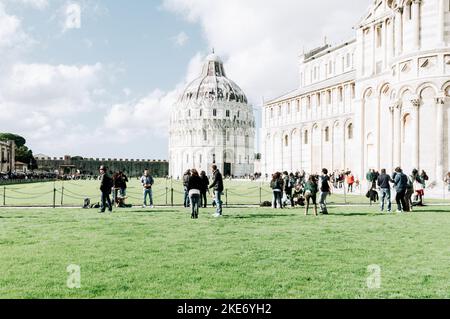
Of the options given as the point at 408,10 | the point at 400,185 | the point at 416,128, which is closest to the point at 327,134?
→ the point at 408,10

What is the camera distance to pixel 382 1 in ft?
126

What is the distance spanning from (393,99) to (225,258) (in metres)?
26.5

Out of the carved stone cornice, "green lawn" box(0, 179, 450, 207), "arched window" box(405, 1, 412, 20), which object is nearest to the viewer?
"green lawn" box(0, 179, 450, 207)

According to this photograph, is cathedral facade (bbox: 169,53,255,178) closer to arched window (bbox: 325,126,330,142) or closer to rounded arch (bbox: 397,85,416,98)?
arched window (bbox: 325,126,330,142)

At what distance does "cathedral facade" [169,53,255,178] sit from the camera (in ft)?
420

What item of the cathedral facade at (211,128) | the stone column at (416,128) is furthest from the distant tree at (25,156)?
the stone column at (416,128)

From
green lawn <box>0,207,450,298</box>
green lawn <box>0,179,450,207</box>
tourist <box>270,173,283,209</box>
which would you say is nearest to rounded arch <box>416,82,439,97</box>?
green lawn <box>0,179,450,207</box>

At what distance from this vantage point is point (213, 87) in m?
132

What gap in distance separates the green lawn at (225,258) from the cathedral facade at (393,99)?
16529 mm

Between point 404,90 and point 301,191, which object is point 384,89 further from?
point 301,191

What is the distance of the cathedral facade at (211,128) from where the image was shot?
12794 cm

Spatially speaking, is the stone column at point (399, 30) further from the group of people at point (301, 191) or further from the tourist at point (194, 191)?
the tourist at point (194, 191)

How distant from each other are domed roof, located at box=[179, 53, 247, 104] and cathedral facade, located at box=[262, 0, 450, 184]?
70.1 meters

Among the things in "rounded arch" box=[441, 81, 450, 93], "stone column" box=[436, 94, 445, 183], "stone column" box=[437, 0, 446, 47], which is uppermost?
"stone column" box=[437, 0, 446, 47]
